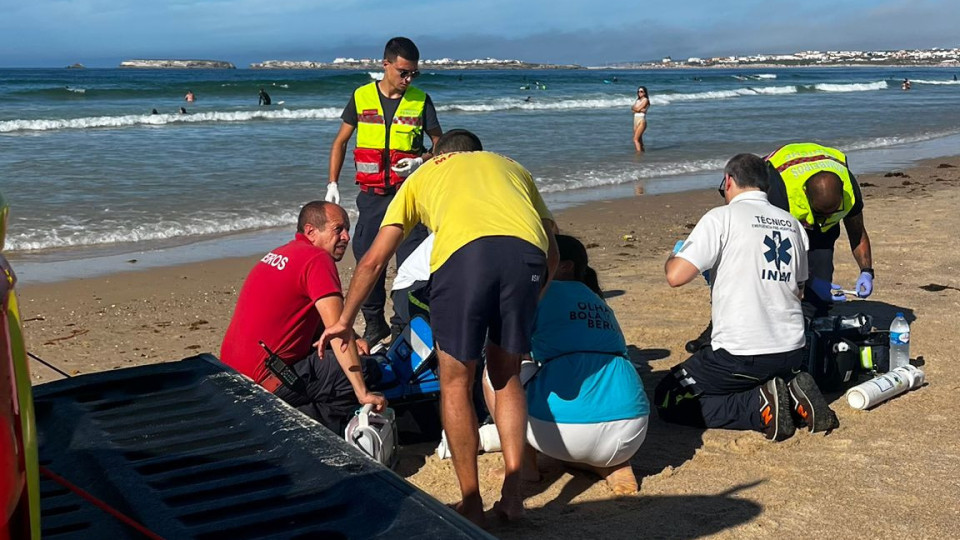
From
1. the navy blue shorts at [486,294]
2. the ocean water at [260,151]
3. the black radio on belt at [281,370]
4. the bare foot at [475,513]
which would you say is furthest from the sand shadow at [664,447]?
the ocean water at [260,151]

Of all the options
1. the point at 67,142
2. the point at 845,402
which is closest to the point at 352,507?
the point at 845,402

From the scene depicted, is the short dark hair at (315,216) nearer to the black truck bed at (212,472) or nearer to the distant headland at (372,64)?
the black truck bed at (212,472)

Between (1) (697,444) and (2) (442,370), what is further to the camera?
(1) (697,444)

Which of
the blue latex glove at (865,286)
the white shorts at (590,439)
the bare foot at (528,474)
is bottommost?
the bare foot at (528,474)

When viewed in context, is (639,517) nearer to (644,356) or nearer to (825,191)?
(644,356)

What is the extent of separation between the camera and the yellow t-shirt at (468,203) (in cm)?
386

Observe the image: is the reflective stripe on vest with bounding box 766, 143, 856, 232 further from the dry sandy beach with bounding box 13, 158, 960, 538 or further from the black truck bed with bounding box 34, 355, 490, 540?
the black truck bed with bounding box 34, 355, 490, 540

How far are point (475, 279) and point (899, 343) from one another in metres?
3.20

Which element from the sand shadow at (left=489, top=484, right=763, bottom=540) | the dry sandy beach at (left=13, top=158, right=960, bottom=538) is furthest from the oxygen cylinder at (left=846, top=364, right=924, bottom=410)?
the sand shadow at (left=489, top=484, right=763, bottom=540)

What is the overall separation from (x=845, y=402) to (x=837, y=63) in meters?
169

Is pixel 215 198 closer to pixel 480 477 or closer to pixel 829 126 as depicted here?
pixel 480 477

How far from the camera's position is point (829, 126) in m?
25.8

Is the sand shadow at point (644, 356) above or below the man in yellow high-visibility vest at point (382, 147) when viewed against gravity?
below

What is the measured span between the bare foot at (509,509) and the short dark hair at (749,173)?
2.06 m
